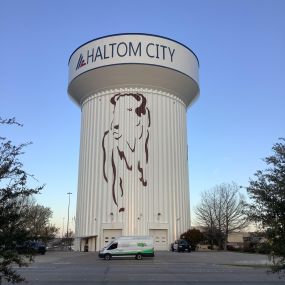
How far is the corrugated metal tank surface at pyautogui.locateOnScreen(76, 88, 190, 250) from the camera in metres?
51.8

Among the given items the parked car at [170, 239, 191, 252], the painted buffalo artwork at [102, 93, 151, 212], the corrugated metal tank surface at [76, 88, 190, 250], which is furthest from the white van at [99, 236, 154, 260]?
the painted buffalo artwork at [102, 93, 151, 212]

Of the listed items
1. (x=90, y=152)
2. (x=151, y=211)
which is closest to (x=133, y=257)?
(x=151, y=211)

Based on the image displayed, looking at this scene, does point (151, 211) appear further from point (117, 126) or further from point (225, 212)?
point (225, 212)

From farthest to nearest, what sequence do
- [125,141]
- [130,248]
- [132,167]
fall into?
1. [125,141]
2. [132,167]
3. [130,248]

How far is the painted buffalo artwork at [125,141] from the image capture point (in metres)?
52.6

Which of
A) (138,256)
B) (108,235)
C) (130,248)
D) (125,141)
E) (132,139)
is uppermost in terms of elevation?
(132,139)

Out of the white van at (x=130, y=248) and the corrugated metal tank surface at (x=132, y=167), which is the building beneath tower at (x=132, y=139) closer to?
the corrugated metal tank surface at (x=132, y=167)

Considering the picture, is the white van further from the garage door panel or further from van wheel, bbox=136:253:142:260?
the garage door panel

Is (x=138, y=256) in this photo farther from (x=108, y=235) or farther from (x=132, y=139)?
(x=132, y=139)

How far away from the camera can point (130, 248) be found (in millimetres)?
36812

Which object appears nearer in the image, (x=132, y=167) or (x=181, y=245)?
(x=181, y=245)

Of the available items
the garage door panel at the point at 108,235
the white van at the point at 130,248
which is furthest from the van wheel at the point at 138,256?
the garage door panel at the point at 108,235

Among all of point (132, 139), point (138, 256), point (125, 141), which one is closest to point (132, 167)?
point (125, 141)

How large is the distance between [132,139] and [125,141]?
885 mm
